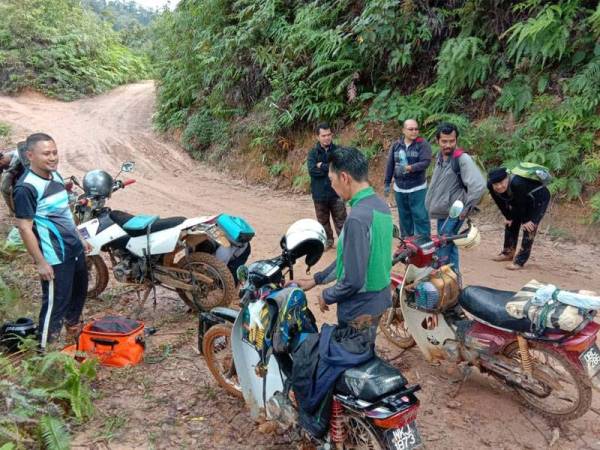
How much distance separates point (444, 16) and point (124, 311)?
772 cm

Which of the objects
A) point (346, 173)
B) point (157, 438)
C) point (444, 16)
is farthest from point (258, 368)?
point (444, 16)

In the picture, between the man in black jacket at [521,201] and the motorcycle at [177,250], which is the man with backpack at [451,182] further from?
the motorcycle at [177,250]

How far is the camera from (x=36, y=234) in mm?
3961

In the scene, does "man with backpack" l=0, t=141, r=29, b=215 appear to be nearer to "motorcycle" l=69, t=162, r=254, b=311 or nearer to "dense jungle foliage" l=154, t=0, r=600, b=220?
"motorcycle" l=69, t=162, r=254, b=311

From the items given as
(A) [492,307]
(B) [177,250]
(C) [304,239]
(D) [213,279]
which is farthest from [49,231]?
(A) [492,307]

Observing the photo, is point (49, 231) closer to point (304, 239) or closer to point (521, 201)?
point (304, 239)

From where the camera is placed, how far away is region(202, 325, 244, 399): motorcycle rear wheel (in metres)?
3.71

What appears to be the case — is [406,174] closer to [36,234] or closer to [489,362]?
[489,362]

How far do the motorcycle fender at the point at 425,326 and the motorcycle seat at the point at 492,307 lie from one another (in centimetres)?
30

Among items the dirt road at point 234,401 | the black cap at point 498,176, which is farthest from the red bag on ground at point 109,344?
the black cap at point 498,176

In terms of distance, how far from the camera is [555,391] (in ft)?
11.7

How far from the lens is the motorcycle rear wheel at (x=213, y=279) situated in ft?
15.6

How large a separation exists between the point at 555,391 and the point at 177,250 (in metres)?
3.46

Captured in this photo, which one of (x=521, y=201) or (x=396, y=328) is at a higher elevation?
(x=521, y=201)
